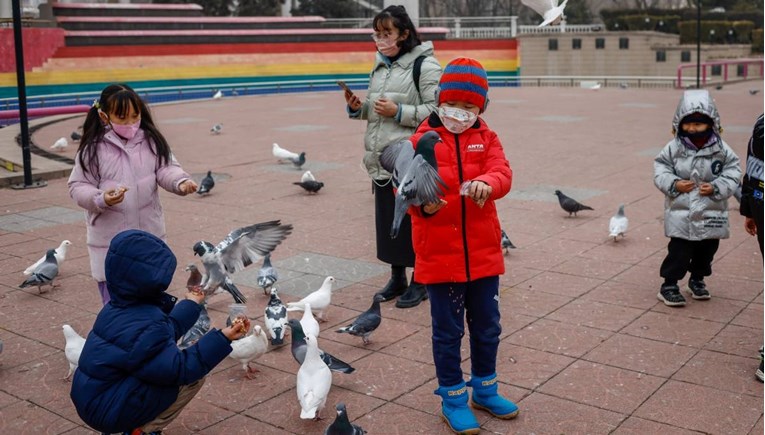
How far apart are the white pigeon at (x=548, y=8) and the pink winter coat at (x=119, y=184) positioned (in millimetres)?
2242

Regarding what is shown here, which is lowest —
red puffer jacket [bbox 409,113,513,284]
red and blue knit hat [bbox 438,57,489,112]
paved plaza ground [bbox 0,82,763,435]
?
paved plaza ground [bbox 0,82,763,435]

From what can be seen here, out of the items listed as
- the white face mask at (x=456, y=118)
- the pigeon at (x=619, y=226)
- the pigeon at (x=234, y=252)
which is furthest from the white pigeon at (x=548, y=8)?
the pigeon at (x=619, y=226)

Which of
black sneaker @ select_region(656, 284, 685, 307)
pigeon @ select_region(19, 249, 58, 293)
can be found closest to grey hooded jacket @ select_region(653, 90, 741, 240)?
black sneaker @ select_region(656, 284, 685, 307)

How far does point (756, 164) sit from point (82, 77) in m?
31.0

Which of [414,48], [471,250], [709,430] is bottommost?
[709,430]

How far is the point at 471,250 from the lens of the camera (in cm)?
414

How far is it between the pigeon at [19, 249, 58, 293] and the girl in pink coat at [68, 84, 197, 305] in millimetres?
2012

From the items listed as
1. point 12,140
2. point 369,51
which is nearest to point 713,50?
point 369,51

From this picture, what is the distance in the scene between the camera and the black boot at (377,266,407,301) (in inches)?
252

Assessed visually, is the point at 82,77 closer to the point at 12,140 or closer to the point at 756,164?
the point at 12,140

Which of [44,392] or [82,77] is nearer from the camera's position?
[44,392]

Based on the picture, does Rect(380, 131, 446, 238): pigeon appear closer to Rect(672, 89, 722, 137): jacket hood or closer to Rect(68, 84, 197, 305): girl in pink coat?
Rect(68, 84, 197, 305): girl in pink coat

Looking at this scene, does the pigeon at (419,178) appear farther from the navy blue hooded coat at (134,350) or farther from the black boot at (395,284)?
the black boot at (395,284)

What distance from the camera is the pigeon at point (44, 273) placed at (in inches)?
259
